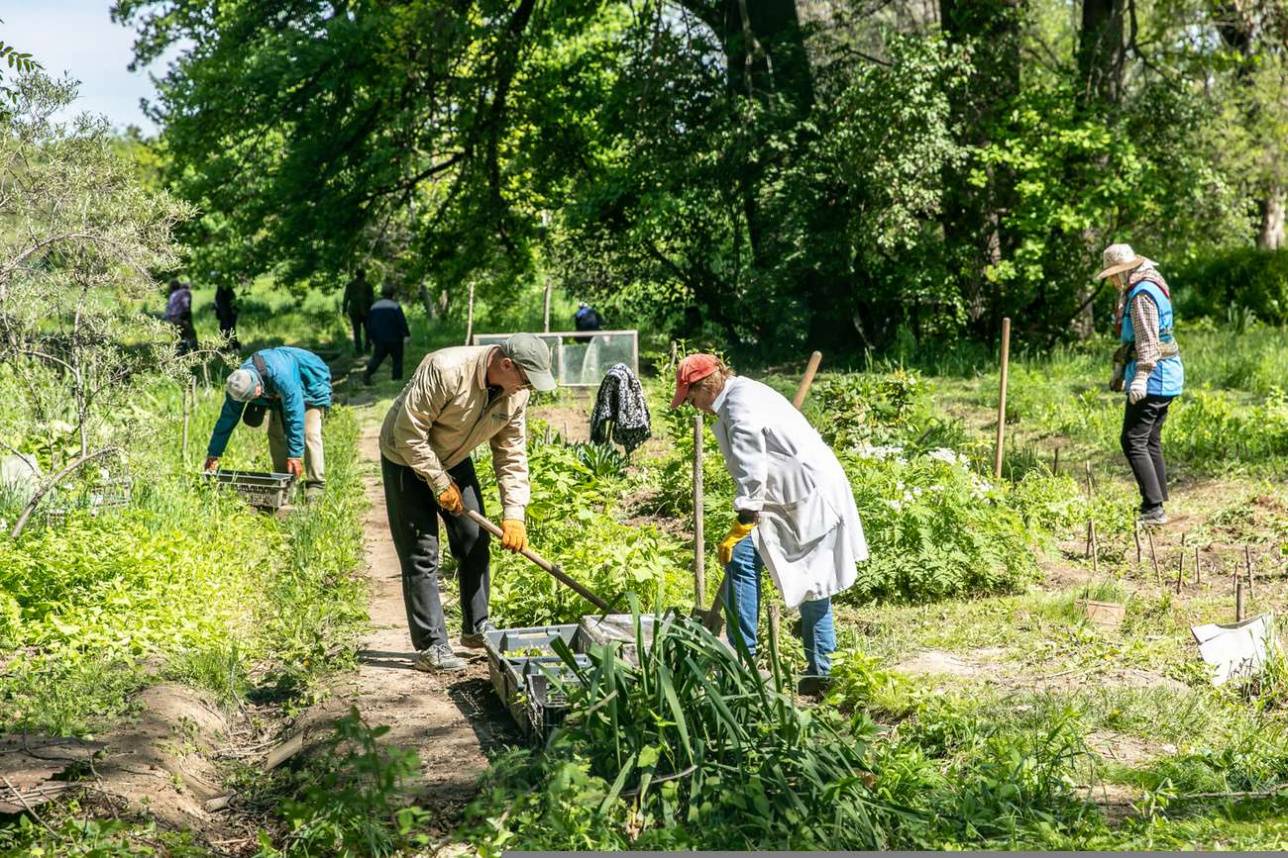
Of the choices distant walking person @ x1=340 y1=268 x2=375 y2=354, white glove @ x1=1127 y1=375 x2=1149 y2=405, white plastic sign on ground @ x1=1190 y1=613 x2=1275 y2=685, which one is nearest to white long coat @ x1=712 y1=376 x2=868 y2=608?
white plastic sign on ground @ x1=1190 y1=613 x2=1275 y2=685

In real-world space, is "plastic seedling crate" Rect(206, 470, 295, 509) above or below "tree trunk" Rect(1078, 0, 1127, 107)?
below

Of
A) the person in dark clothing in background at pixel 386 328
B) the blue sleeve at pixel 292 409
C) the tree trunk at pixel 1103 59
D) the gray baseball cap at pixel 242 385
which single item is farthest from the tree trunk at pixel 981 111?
the gray baseball cap at pixel 242 385

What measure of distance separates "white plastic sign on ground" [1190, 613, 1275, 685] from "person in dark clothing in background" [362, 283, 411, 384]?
14149 mm

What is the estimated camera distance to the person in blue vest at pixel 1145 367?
8.62 meters

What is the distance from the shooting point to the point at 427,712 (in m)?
5.80

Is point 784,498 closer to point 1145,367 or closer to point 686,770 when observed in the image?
point 686,770

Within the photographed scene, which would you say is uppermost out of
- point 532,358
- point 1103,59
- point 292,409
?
point 1103,59

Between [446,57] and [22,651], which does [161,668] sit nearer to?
[22,651]

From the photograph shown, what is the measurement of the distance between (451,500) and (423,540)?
0.37 meters

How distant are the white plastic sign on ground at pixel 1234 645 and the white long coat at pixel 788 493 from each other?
1.57 m

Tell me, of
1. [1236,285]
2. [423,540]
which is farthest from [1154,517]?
[1236,285]

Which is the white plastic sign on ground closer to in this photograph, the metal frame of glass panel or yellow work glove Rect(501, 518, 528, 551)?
yellow work glove Rect(501, 518, 528, 551)

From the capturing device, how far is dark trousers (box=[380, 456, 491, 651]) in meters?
6.29

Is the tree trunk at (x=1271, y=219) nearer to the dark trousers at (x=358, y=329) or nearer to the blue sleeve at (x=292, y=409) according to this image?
the dark trousers at (x=358, y=329)
